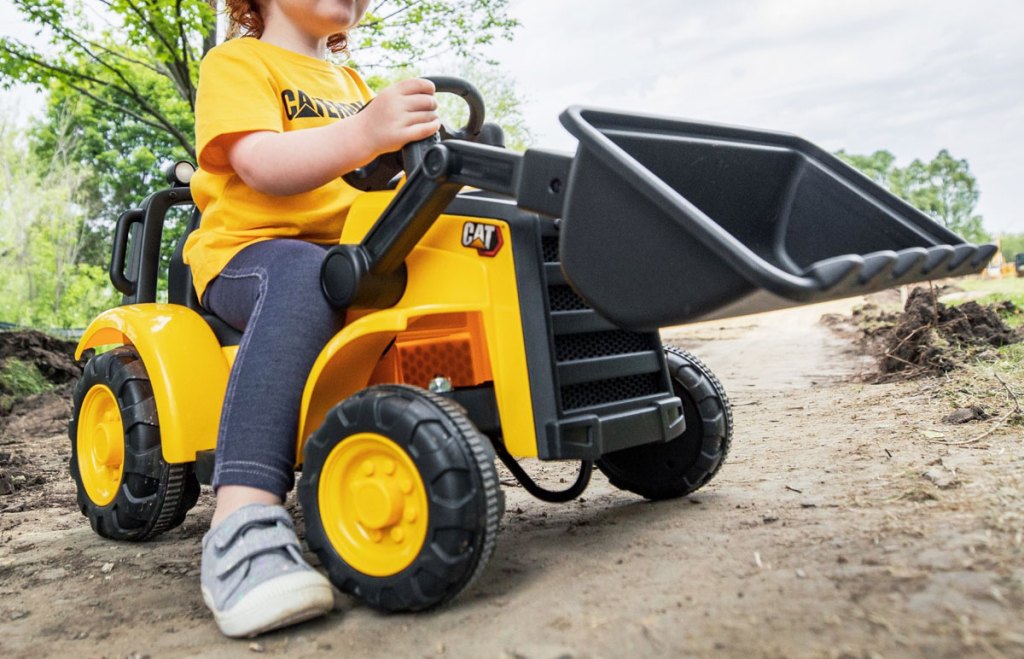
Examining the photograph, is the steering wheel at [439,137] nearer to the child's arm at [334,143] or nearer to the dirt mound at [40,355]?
the child's arm at [334,143]

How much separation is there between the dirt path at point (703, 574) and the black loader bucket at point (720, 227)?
0.45 m

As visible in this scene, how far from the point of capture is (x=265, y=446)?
5.77ft

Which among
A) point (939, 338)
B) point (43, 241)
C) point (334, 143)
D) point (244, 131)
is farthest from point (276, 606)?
point (43, 241)

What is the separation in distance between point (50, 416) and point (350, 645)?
4.99 m

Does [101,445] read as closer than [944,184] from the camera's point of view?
Yes

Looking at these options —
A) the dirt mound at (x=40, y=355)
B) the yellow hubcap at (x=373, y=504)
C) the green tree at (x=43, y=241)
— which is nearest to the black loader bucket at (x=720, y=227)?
the yellow hubcap at (x=373, y=504)

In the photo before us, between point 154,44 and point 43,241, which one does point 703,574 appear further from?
point 43,241

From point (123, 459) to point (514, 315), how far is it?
1.29m

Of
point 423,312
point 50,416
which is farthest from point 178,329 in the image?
point 50,416

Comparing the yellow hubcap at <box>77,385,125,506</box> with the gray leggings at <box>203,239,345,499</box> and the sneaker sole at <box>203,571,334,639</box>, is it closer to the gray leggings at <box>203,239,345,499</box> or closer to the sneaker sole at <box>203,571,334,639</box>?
the gray leggings at <box>203,239,345,499</box>

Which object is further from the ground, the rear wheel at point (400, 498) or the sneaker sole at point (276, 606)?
the rear wheel at point (400, 498)

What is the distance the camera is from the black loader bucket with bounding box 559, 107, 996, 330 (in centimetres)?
133

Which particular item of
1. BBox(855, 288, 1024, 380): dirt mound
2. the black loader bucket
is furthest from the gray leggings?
BBox(855, 288, 1024, 380): dirt mound

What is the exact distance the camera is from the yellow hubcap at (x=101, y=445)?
7.83ft
